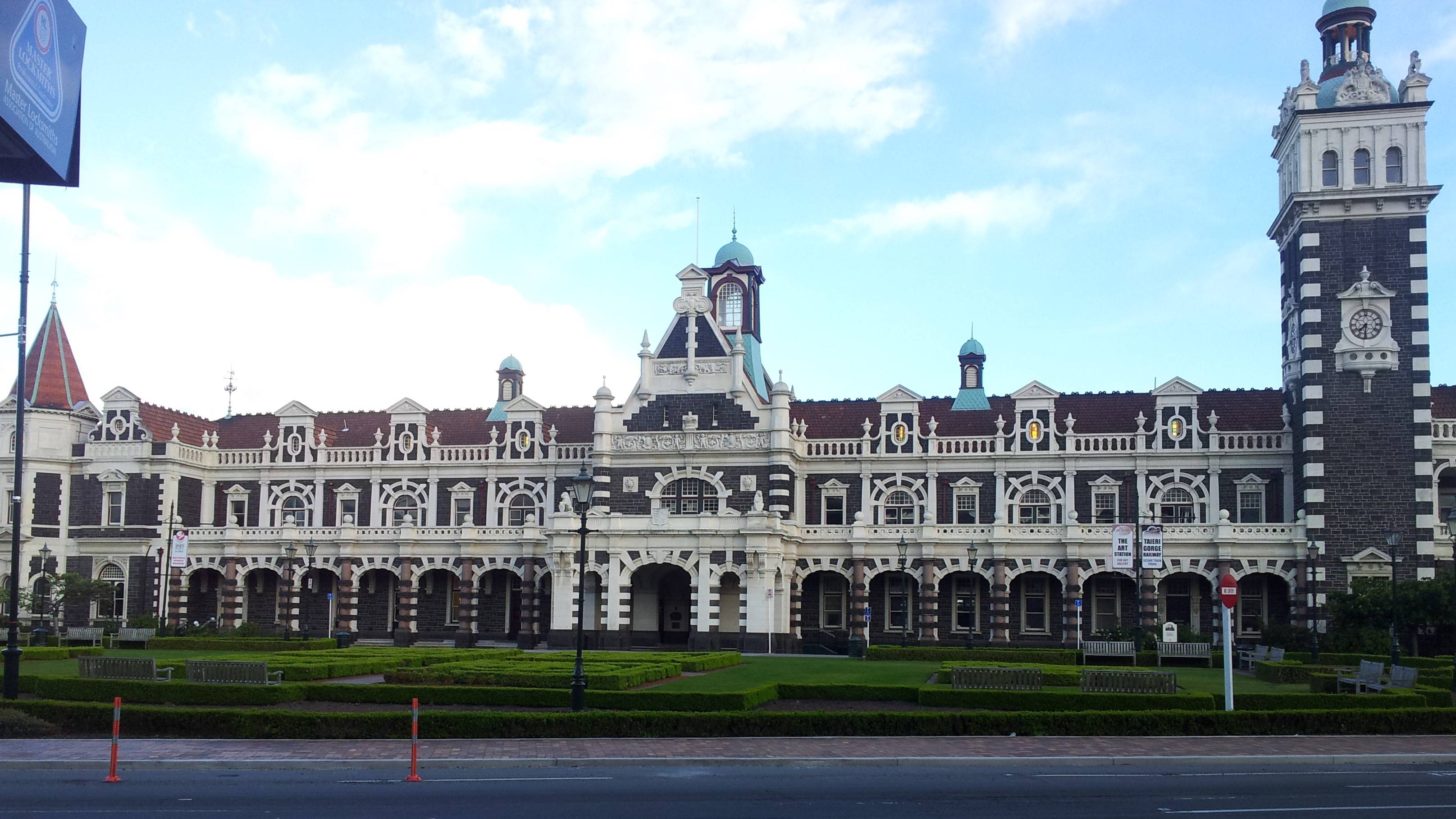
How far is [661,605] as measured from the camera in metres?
64.4

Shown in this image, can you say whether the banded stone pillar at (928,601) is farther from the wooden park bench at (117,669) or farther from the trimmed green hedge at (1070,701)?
the wooden park bench at (117,669)

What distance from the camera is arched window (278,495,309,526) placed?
70.9m

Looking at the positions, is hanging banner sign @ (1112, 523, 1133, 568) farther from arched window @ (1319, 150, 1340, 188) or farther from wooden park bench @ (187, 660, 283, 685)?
wooden park bench @ (187, 660, 283, 685)

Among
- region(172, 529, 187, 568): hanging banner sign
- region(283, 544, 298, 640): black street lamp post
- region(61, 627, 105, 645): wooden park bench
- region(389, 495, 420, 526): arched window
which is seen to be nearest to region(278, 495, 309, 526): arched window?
region(283, 544, 298, 640): black street lamp post

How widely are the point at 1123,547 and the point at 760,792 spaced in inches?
1096

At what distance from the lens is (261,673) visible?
107 ft

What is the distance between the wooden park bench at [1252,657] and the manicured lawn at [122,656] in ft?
117

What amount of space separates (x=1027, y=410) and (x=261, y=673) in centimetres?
4181

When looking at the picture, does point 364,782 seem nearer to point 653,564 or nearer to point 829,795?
point 829,795

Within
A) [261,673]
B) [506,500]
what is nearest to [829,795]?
[261,673]

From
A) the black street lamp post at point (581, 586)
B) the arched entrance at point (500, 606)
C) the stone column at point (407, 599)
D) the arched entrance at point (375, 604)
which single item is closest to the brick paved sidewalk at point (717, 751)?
the black street lamp post at point (581, 586)

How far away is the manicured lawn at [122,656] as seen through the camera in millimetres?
38875

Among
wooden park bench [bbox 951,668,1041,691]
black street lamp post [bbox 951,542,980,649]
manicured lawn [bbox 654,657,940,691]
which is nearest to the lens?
wooden park bench [bbox 951,668,1041,691]

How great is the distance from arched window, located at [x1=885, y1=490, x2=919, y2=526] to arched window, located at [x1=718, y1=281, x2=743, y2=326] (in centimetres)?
1327
